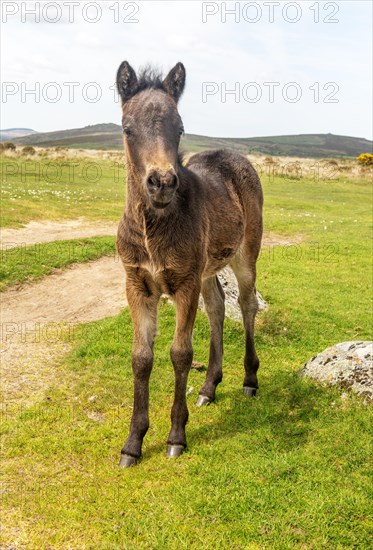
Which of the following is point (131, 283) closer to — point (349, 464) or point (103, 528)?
point (103, 528)

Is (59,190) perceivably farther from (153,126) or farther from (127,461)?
(153,126)

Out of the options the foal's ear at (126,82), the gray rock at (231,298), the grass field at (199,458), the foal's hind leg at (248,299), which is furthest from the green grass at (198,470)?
the foal's ear at (126,82)

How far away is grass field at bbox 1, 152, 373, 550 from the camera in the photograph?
4.79m

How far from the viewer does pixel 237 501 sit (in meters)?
5.12

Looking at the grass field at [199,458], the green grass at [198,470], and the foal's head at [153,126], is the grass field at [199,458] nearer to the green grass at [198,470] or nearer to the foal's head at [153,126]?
the green grass at [198,470]

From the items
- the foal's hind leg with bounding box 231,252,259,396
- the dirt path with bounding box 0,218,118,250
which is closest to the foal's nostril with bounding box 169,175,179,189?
the foal's hind leg with bounding box 231,252,259,396

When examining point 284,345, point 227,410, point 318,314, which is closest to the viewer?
point 227,410

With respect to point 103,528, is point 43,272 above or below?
above

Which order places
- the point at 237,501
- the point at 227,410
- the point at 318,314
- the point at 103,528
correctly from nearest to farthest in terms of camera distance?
the point at 103,528, the point at 237,501, the point at 227,410, the point at 318,314

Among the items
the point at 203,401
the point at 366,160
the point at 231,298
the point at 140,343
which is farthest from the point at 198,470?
the point at 366,160

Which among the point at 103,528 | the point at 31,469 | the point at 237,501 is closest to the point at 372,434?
the point at 237,501

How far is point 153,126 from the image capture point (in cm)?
500

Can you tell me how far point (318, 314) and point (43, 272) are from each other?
7.37 m

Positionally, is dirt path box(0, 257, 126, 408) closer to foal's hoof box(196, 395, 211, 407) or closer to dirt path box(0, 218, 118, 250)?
foal's hoof box(196, 395, 211, 407)
